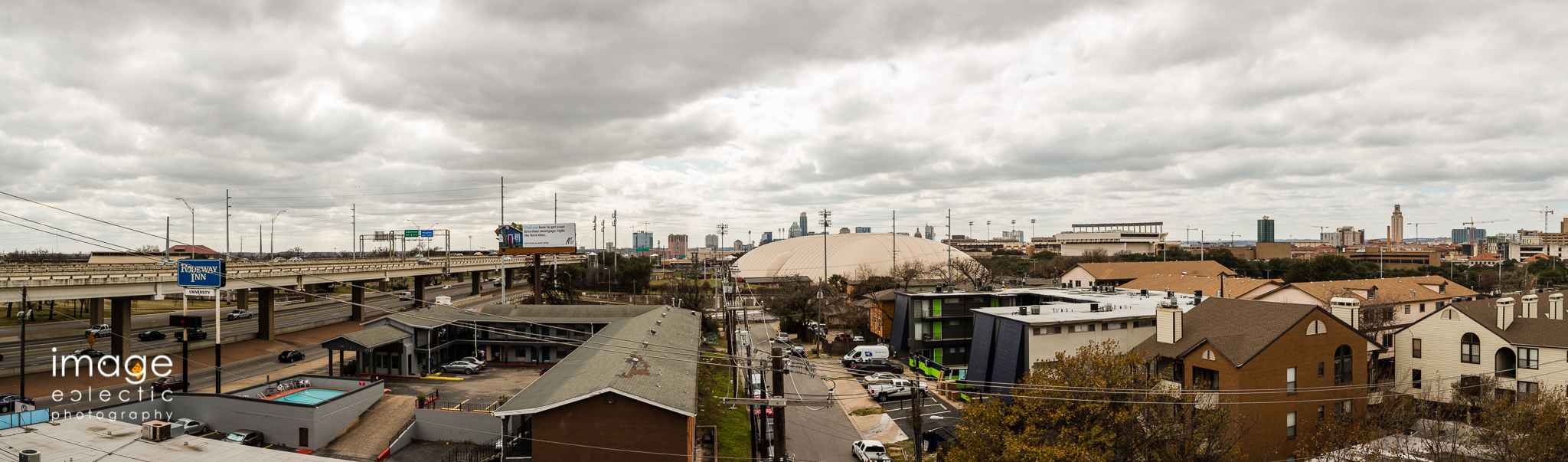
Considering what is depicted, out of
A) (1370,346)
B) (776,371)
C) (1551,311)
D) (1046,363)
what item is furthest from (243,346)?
(1551,311)

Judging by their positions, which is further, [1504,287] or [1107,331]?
[1504,287]

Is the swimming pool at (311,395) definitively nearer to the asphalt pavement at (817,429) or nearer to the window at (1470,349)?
the asphalt pavement at (817,429)

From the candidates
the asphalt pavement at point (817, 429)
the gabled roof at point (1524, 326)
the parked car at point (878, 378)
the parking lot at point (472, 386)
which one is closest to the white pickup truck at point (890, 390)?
the parked car at point (878, 378)

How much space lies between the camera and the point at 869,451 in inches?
1042

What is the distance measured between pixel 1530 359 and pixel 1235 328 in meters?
12.7

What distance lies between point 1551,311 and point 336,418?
54179 millimetres

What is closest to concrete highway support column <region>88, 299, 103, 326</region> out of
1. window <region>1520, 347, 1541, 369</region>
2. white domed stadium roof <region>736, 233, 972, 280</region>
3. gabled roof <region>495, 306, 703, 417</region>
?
gabled roof <region>495, 306, 703, 417</region>

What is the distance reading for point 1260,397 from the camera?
79.4 feet

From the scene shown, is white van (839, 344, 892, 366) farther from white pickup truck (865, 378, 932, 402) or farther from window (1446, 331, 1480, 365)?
window (1446, 331, 1480, 365)

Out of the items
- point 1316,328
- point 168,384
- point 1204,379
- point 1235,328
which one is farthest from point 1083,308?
point 168,384

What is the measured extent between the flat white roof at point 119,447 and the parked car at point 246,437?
3300mm

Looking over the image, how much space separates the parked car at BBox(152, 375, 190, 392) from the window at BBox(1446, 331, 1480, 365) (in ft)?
196

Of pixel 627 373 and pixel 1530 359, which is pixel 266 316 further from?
pixel 1530 359

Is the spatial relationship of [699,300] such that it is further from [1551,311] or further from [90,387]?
[1551,311]
